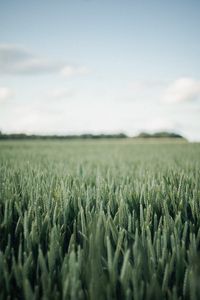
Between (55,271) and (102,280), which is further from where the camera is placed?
(55,271)

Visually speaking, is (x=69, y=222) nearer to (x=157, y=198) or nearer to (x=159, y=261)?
(x=157, y=198)

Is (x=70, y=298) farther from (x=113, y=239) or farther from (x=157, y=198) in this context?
(x=157, y=198)

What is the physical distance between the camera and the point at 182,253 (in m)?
0.92

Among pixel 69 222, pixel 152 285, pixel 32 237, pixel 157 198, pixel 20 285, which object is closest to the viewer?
pixel 152 285

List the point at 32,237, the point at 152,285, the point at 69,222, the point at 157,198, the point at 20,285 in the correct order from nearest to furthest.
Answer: the point at 152,285 → the point at 20,285 → the point at 32,237 → the point at 69,222 → the point at 157,198

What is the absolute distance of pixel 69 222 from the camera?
149cm

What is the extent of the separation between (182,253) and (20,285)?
51 cm

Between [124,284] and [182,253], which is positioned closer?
[124,284]

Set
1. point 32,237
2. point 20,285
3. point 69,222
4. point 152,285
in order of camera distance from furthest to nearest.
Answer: point 69,222, point 32,237, point 20,285, point 152,285

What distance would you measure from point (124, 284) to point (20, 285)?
0.31 metres

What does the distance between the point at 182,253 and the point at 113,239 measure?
32 centimetres

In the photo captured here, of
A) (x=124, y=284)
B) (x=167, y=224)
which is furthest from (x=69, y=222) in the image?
(x=124, y=284)

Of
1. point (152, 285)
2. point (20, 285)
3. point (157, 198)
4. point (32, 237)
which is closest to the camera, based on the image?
point (152, 285)

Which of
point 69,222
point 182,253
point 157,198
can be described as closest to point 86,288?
point 182,253
